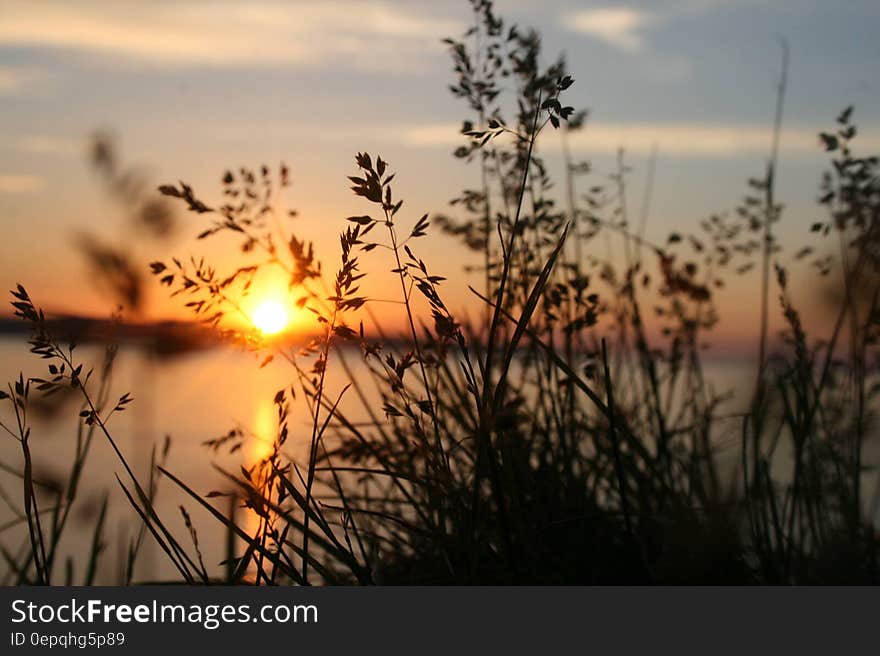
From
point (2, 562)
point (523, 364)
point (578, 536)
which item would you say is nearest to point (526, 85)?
point (523, 364)

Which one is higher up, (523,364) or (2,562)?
(523,364)

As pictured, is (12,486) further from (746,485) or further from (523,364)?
(746,485)
